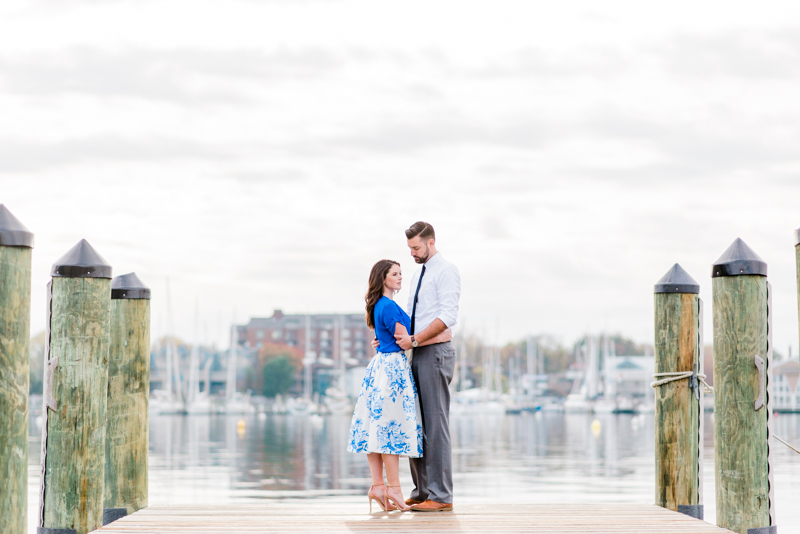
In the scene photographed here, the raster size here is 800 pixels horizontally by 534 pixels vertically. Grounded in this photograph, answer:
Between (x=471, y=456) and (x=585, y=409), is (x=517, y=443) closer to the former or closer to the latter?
(x=471, y=456)

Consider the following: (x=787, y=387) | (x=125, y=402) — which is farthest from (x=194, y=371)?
(x=125, y=402)

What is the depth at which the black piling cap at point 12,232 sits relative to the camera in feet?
15.6

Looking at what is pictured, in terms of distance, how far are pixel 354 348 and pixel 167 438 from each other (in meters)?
83.4

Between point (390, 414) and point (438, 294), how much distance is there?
932 millimetres

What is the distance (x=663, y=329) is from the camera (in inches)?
285

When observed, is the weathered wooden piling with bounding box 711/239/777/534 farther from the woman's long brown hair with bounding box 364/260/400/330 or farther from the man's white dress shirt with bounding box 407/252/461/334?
the woman's long brown hair with bounding box 364/260/400/330

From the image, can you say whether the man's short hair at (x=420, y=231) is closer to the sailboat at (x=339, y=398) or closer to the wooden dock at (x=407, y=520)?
the wooden dock at (x=407, y=520)

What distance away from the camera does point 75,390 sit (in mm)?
5781

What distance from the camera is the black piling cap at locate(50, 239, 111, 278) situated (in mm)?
5734

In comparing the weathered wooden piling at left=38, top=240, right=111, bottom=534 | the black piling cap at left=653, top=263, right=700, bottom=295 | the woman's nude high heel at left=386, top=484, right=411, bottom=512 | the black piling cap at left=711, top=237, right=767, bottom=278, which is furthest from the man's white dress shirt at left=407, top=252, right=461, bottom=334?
the weathered wooden piling at left=38, top=240, right=111, bottom=534

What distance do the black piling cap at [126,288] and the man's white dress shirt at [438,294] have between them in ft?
6.95

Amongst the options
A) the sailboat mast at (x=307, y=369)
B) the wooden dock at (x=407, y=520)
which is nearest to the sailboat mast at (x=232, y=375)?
the sailboat mast at (x=307, y=369)

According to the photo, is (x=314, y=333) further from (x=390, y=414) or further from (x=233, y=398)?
(x=390, y=414)

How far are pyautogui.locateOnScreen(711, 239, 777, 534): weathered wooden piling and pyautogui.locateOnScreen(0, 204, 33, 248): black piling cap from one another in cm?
414
